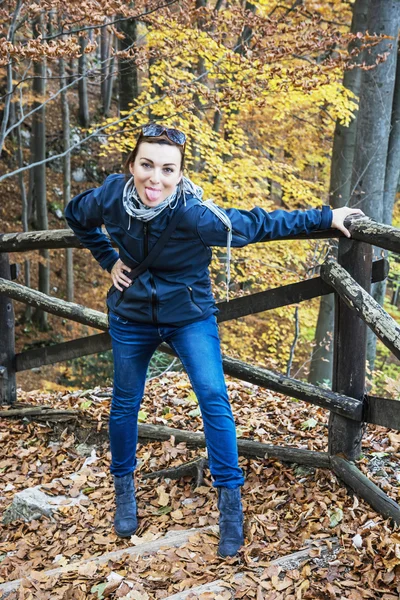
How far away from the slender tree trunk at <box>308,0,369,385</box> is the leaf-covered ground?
5.20m

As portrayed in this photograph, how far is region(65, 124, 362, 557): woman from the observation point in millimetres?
2600

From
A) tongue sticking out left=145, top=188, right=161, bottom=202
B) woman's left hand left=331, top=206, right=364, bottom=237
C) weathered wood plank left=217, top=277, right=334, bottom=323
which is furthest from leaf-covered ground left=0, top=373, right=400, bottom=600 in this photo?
tongue sticking out left=145, top=188, right=161, bottom=202

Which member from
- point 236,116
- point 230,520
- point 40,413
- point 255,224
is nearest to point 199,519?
point 230,520

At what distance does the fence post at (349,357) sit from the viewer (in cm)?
304

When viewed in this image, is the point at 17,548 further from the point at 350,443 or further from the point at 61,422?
the point at 350,443

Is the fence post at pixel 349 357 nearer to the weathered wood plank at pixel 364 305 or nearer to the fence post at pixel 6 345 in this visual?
the weathered wood plank at pixel 364 305

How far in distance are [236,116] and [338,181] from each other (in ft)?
9.85

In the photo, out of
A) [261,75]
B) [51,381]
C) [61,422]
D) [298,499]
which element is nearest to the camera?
[298,499]

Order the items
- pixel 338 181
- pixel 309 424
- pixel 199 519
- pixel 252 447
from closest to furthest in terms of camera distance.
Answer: pixel 199 519
pixel 252 447
pixel 309 424
pixel 338 181

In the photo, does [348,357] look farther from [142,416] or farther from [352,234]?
[142,416]

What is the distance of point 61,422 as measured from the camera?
4.52 m

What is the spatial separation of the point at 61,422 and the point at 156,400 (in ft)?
2.84

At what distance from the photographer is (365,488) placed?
9.63ft

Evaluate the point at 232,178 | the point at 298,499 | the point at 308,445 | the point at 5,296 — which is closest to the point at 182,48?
the point at 232,178
